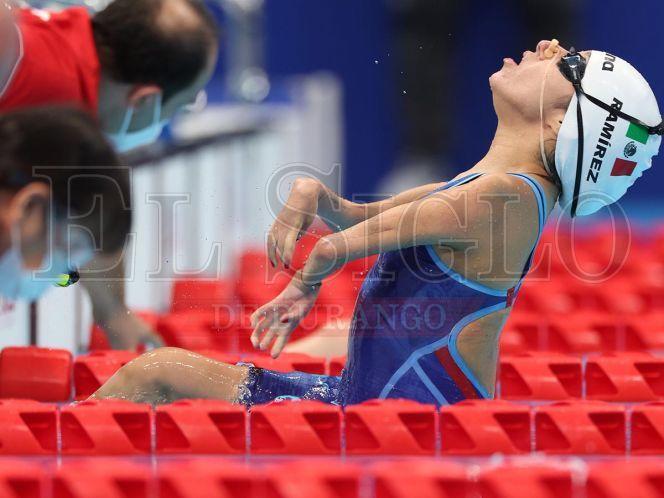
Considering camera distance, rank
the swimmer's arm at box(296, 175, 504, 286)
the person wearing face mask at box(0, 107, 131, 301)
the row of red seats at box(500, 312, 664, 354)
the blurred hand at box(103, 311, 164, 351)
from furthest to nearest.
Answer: the row of red seats at box(500, 312, 664, 354) → the blurred hand at box(103, 311, 164, 351) → the swimmer's arm at box(296, 175, 504, 286) → the person wearing face mask at box(0, 107, 131, 301)

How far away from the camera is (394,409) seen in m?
2.63

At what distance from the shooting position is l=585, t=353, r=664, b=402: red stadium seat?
10.7 feet

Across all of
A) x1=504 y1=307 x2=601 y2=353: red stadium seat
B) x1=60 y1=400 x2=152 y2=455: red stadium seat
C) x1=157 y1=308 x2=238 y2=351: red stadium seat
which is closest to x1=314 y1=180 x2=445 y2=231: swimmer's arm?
x1=157 y1=308 x2=238 y2=351: red stadium seat

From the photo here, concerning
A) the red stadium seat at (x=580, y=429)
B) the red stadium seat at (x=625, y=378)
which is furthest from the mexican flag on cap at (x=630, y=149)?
the red stadium seat at (x=625, y=378)

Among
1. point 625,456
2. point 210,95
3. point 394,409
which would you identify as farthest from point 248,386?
point 210,95

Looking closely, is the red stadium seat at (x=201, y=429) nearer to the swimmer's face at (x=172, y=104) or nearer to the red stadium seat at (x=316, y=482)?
the red stadium seat at (x=316, y=482)

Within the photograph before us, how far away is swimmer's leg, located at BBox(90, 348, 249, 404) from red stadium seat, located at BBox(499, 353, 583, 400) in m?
0.93

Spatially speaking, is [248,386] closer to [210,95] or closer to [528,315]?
[528,315]

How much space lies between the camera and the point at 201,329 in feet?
10.9

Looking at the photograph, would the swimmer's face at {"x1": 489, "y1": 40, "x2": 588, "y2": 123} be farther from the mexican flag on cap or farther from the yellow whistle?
the mexican flag on cap

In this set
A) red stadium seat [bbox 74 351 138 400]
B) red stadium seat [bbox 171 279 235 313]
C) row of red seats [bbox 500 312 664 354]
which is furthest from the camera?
row of red seats [bbox 500 312 664 354]

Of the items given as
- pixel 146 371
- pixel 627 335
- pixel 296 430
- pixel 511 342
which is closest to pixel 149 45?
pixel 146 371

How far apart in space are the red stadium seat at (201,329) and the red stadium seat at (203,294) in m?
0.03

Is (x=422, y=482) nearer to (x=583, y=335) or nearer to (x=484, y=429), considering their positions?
(x=484, y=429)
